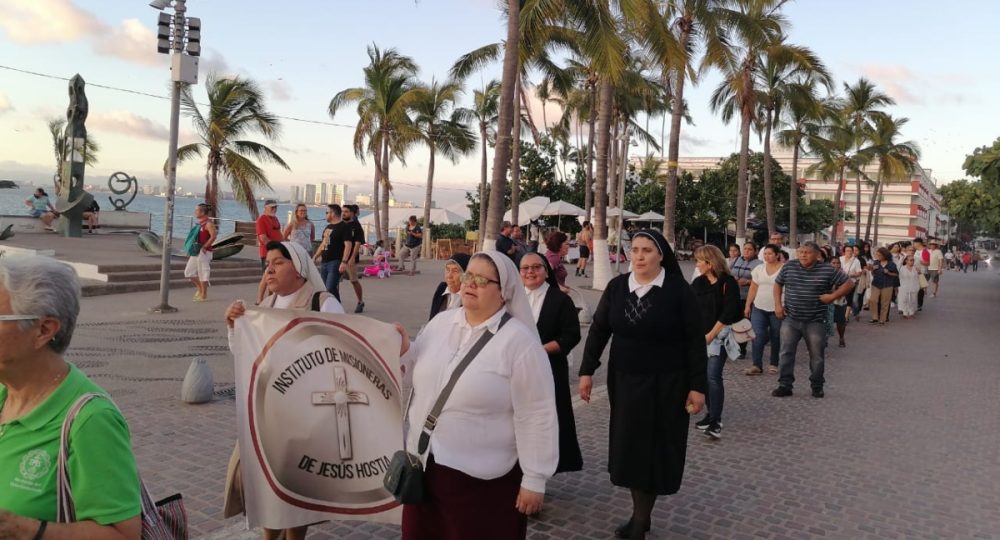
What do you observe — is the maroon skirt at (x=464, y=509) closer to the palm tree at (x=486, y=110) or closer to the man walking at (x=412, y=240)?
the man walking at (x=412, y=240)

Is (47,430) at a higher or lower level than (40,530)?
higher

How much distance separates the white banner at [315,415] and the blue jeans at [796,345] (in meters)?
6.58

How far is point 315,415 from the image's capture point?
341cm

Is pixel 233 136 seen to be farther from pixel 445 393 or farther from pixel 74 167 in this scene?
pixel 445 393

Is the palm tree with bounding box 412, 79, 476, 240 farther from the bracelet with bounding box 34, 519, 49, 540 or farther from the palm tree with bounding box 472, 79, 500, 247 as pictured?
the bracelet with bounding box 34, 519, 49, 540

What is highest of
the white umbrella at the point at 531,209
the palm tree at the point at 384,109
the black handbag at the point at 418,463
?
the palm tree at the point at 384,109

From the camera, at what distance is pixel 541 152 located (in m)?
42.3

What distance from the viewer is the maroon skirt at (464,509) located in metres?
2.91

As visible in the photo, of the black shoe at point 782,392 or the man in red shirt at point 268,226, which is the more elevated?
the man in red shirt at point 268,226

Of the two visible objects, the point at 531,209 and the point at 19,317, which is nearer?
the point at 19,317

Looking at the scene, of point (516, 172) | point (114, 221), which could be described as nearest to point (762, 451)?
point (516, 172)

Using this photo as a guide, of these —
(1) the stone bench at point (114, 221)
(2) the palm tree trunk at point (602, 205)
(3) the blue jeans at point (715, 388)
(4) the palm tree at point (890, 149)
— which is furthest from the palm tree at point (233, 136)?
(4) the palm tree at point (890, 149)

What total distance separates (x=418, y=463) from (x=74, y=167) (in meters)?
24.7

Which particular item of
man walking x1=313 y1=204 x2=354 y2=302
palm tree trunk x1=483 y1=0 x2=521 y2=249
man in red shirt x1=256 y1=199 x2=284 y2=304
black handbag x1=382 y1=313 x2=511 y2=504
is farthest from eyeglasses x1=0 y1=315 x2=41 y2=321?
palm tree trunk x1=483 y1=0 x2=521 y2=249
